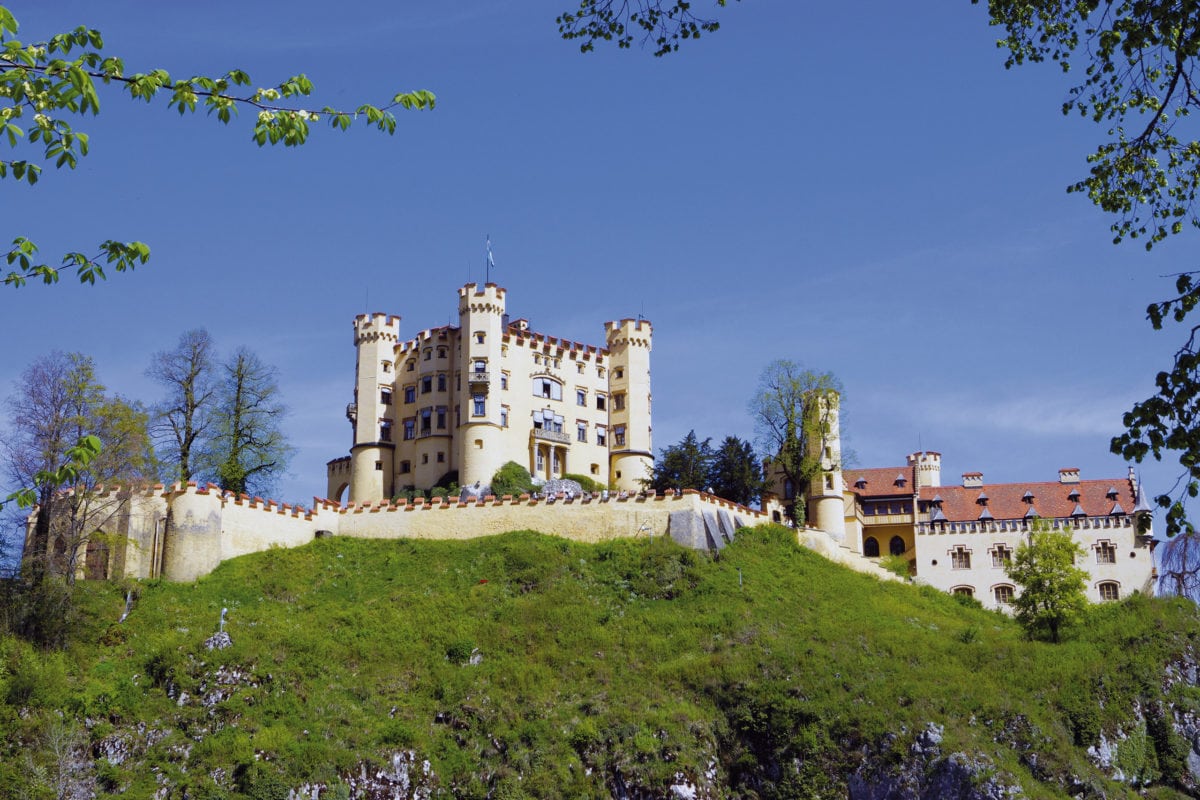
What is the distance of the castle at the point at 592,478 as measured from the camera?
7100cm

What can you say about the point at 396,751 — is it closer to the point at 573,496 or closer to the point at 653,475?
the point at 573,496

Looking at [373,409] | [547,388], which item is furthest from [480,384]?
[373,409]

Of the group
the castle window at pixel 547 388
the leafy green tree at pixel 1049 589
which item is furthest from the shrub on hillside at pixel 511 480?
the leafy green tree at pixel 1049 589

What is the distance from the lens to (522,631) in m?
60.0

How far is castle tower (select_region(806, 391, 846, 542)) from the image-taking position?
266ft

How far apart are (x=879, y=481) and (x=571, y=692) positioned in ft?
128

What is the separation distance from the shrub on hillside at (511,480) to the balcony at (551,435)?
282cm

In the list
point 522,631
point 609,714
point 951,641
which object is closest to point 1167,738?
point 951,641

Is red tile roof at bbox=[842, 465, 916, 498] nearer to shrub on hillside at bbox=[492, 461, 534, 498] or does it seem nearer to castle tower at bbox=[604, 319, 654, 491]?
castle tower at bbox=[604, 319, 654, 491]

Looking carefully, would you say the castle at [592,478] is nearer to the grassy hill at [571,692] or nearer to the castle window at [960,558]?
the castle window at [960,558]

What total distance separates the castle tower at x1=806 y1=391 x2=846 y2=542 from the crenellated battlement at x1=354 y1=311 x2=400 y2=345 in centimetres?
2770

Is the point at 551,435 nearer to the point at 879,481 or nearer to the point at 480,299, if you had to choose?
the point at 480,299

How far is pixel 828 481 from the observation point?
3206 inches

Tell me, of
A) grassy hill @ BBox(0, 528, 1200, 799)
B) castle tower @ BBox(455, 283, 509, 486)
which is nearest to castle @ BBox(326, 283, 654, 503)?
castle tower @ BBox(455, 283, 509, 486)
